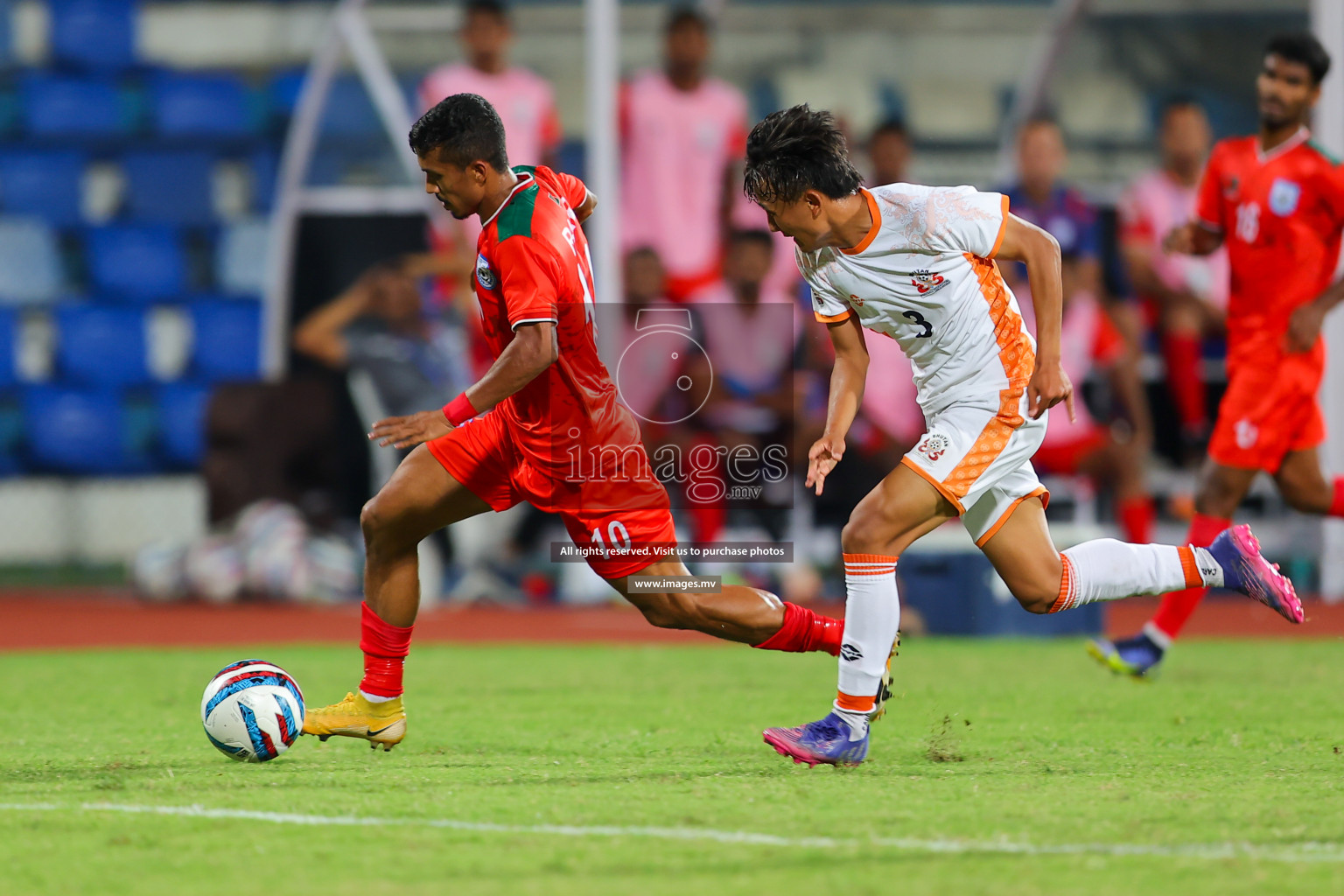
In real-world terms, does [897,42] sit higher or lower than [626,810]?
higher

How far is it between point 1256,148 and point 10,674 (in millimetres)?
6234

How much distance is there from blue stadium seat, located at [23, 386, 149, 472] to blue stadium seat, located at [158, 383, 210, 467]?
0.27 meters

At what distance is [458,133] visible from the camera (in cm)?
504

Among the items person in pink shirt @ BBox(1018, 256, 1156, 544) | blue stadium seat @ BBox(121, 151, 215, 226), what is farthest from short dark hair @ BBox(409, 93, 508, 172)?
blue stadium seat @ BBox(121, 151, 215, 226)

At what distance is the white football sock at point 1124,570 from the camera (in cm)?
523

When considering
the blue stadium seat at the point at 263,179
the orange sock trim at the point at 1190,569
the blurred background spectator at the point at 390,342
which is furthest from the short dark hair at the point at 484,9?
the orange sock trim at the point at 1190,569

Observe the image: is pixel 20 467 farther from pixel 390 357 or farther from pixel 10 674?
pixel 10 674

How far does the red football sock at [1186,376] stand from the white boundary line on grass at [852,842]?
337 inches

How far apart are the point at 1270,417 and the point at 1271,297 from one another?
1.83ft

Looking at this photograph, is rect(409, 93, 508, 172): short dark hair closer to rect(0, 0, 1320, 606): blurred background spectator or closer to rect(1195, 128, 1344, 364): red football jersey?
rect(1195, 128, 1344, 364): red football jersey

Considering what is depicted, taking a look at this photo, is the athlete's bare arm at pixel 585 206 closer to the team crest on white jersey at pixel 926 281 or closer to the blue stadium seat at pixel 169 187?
the team crest on white jersey at pixel 926 281

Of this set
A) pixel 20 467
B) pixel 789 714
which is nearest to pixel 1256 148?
pixel 789 714

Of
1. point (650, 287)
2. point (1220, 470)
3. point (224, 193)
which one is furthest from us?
point (224, 193)

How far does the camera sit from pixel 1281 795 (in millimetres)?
4367
